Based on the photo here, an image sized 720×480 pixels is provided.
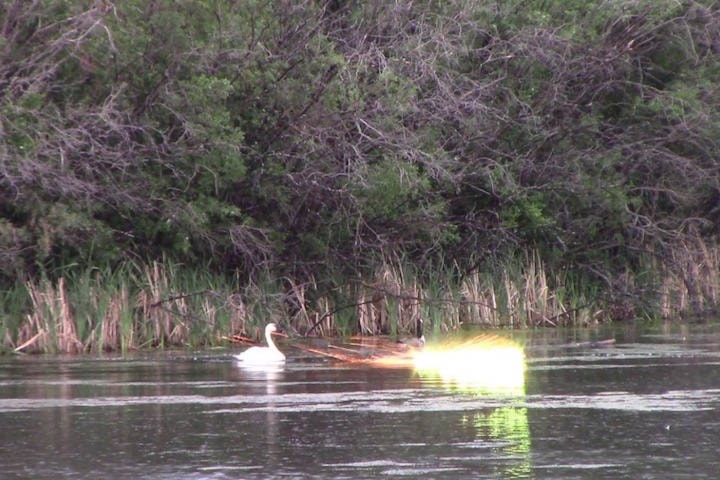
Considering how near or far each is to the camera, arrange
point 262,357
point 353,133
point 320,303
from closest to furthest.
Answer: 1. point 262,357
2. point 353,133
3. point 320,303

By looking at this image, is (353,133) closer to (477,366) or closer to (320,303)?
(320,303)

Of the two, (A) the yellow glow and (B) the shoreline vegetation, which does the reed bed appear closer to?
(B) the shoreline vegetation

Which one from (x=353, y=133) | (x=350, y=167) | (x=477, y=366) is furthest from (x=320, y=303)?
(x=477, y=366)

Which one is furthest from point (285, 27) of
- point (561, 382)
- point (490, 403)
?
point (490, 403)

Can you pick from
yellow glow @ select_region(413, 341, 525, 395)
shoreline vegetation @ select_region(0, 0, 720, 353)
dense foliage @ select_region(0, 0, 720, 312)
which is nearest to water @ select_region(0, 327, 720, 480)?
yellow glow @ select_region(413, 341, 525, 395)

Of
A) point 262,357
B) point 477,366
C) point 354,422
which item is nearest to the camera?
point 354,422

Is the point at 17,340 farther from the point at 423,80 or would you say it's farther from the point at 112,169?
the point at 423,80

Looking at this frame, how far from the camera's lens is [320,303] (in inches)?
993

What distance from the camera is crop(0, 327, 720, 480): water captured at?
34.7 ft

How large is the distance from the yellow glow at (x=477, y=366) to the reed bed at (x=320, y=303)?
3.42 metres

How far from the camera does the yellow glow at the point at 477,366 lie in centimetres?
1635

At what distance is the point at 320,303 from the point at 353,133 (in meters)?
2.86

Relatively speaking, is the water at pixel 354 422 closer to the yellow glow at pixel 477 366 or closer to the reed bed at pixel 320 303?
the yellow glow at pixel 477 366

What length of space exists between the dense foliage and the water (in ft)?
13.7
